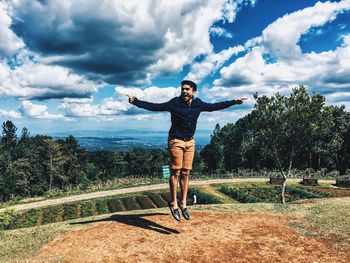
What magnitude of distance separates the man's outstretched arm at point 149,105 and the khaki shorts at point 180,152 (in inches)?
36.6

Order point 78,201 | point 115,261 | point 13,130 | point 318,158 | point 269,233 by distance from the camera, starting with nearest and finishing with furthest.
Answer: point 115,261 < point 269,233 < point 78,201 < point 318,158 < point 13,130

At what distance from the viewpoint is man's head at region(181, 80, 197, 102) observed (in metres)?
8.98

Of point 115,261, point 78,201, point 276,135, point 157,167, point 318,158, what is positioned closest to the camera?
point 115,261

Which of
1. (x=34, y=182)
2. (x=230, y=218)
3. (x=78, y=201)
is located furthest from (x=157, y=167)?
(x=230, y=218)

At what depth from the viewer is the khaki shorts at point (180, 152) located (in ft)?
29.7

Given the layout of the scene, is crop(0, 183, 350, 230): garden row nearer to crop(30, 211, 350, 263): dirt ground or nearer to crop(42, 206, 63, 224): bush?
crop(42, 206, 63, 224): bush

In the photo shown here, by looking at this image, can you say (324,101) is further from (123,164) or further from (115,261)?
(123,164)

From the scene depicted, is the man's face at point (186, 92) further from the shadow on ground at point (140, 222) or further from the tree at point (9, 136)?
the tree at point (9, 136)

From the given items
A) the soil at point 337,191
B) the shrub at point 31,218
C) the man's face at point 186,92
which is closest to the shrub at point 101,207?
the shrub at point 31,218

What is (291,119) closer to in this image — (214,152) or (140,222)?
(140,222)

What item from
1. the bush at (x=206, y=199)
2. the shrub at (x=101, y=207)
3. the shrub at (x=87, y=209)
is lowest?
the shrub at (x=87, y=209)

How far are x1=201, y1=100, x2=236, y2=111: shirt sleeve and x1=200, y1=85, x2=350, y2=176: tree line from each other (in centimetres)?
2227

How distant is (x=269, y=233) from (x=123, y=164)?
116m

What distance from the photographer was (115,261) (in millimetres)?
7742
